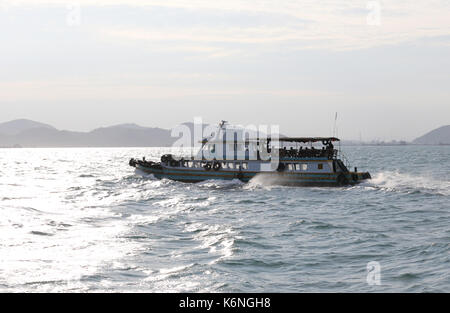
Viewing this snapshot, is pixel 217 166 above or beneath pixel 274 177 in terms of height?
above

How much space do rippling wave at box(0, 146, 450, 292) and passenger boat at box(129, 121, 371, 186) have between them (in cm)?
932

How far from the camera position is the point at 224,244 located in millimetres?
20984

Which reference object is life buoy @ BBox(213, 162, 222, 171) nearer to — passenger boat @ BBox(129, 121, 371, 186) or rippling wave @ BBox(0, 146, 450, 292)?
passenger boat @ BBox(129, 121, 371, 186)

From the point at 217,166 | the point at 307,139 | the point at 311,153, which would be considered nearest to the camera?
the point at 311,153

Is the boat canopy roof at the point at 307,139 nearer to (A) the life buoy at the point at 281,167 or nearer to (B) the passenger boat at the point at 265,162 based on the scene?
(B) the passenger boat at the point at 265,162

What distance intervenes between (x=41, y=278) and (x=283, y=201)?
2660 centimetres

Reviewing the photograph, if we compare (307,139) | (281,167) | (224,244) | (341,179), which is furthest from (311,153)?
(224,244)

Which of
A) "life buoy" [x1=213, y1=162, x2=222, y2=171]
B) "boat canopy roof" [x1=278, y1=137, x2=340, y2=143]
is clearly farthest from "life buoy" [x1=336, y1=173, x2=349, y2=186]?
"life buoy" [x1=213, y1=162, x2=222, y2=171]

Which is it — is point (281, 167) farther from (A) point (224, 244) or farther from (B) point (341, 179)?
(A) point (224, 244)

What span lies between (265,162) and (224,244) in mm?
32113

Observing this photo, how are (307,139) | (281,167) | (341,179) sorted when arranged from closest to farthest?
(341,179), (281,167), (307,139)

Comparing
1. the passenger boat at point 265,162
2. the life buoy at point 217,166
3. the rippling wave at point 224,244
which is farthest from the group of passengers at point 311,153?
the rippling wave at point 224,244
